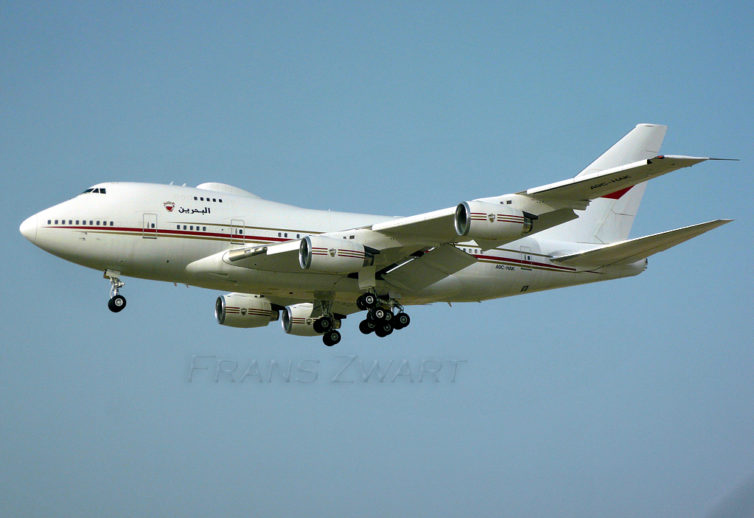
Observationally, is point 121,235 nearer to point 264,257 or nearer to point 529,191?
point 264,257

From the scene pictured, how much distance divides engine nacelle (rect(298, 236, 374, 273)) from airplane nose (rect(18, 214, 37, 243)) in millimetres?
9932

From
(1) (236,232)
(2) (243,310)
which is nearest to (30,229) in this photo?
(1) (236,232)

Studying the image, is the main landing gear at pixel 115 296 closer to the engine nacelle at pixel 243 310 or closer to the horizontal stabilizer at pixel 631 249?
the engine nacelle at pixel 243 310

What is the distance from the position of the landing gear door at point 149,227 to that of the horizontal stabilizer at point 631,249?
→ 54.5 ft

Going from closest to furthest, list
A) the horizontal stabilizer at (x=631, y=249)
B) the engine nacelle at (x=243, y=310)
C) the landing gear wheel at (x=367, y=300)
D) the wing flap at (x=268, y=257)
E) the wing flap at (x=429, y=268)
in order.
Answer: the wing flap at (x=268, y=257), the horizontal stabilizer at (x=631, y=249), the wing flap at (x=429, y=268), the landing gear wheel at (x=367, y=300), the engine nacelle at (x=243, y=310)

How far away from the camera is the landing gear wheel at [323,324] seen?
148 feet

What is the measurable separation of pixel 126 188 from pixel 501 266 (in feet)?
50.7

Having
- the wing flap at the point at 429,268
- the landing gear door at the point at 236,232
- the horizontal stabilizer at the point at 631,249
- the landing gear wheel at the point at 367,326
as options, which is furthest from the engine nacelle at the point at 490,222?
the landing gear door at the point at 236,232

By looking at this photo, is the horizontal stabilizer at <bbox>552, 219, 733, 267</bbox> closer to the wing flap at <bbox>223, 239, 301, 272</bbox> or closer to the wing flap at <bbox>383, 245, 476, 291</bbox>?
the wing flap at <bbox>383, 245, 476, 291</bbox>

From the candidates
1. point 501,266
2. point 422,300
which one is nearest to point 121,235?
point 422,300

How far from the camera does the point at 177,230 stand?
129 ft

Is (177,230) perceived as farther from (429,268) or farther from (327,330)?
(429,268)

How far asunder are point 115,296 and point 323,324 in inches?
364

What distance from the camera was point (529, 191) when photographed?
122 ft
